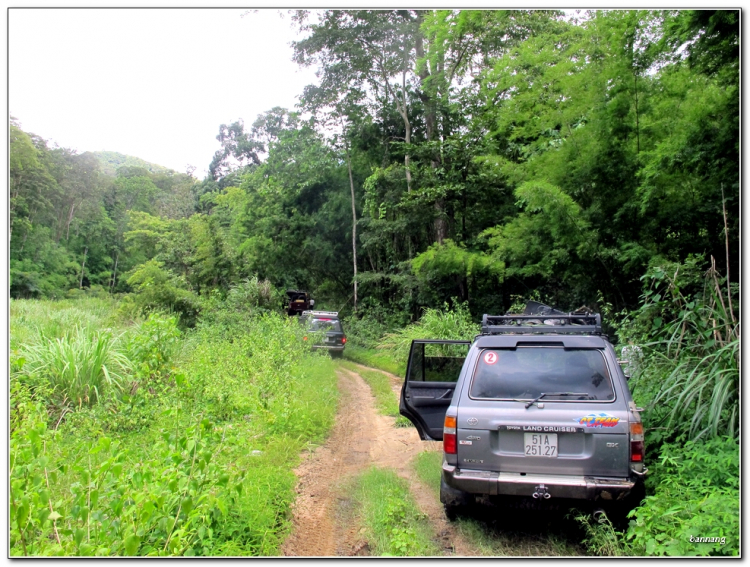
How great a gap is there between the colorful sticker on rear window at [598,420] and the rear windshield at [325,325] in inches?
501

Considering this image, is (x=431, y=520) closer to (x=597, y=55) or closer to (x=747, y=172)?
(x=747, y=172)

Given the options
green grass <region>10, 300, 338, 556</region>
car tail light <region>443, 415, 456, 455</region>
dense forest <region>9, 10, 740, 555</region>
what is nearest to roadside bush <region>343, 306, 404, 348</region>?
dense forest <region>9, 10, 740, 555</region>

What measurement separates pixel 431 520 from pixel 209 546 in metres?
1.92

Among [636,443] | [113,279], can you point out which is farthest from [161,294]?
[636,443]

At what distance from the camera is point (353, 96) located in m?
21.2

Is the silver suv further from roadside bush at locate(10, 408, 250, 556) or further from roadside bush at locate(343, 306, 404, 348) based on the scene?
roadside bush at locate(343, 306, 404, 348)

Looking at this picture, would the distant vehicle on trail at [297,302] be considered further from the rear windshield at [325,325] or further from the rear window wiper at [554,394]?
the rear window wiper at [554,394]

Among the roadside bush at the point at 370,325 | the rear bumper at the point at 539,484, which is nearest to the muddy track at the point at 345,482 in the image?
the rear bumper at the point at 539,484

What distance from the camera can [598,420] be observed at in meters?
3.74

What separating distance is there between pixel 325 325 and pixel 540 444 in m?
13.2

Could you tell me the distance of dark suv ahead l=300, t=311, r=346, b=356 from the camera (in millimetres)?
16031

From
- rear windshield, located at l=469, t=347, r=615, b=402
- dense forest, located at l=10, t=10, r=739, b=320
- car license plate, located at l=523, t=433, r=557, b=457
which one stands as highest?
dense forest, located at l=10, t=10, r=739, b=320

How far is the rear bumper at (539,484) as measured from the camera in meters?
3.64

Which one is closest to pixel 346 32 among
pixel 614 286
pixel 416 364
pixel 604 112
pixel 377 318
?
pixel 377 318
